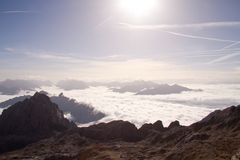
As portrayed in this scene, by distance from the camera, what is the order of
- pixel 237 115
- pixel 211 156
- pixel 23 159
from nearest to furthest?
pixel 211 156
pixel 237 115
pixel 23 159

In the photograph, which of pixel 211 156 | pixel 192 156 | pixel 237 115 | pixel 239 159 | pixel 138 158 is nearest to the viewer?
pixel 239 159

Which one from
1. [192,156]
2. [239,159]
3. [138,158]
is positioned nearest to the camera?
[239,159]

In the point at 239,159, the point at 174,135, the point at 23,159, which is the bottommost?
the point at 23,159

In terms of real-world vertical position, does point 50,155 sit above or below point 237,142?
below

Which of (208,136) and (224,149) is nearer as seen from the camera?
(224,149)

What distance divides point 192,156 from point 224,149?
10.5m

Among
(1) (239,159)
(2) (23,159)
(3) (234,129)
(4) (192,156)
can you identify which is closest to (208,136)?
(3) (234,129)

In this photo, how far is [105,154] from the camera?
13525cm

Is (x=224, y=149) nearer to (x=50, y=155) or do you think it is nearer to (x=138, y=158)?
(x=138, y=158)

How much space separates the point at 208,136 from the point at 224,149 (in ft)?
114

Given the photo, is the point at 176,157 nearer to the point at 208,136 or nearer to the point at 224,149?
the point at 224,149

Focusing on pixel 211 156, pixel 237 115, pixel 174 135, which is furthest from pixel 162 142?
pixel 211 156

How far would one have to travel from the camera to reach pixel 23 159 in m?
175

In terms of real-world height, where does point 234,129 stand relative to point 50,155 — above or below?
above
